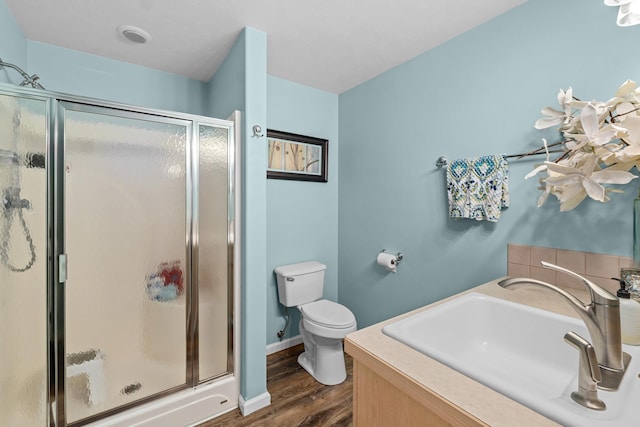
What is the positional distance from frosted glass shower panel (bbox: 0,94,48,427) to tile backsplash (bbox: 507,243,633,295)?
2.30 metres

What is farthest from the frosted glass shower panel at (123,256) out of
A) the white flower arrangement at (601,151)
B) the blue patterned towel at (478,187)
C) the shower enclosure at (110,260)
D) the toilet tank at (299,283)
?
the white flower arrangement at (601,151)

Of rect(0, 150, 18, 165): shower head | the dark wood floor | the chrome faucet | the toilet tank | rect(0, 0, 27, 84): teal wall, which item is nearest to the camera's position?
the chrome faucet

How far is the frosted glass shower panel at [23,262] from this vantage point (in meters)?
1.16

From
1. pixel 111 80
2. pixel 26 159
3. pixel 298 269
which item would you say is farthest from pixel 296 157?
pixel 26 159

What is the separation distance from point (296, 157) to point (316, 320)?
1.35 metres

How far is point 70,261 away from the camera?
1.30 m

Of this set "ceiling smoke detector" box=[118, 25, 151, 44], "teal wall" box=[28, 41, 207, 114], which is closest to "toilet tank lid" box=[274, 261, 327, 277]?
"teal wall" box=[28, 41, 207, 114]

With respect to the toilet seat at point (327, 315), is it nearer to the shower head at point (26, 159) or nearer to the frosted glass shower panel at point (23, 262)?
the frosted glass shower panel at point (23, 262)

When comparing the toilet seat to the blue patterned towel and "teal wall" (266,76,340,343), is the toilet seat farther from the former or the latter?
the blue patterned towel

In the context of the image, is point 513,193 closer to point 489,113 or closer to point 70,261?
point 489,113

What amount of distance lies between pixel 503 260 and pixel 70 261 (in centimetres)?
221

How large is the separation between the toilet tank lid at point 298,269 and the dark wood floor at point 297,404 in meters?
Answer: 0.73

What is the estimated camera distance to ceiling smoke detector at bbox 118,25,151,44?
162 centimetres

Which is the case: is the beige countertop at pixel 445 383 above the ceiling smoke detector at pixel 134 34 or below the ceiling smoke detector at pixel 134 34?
below
